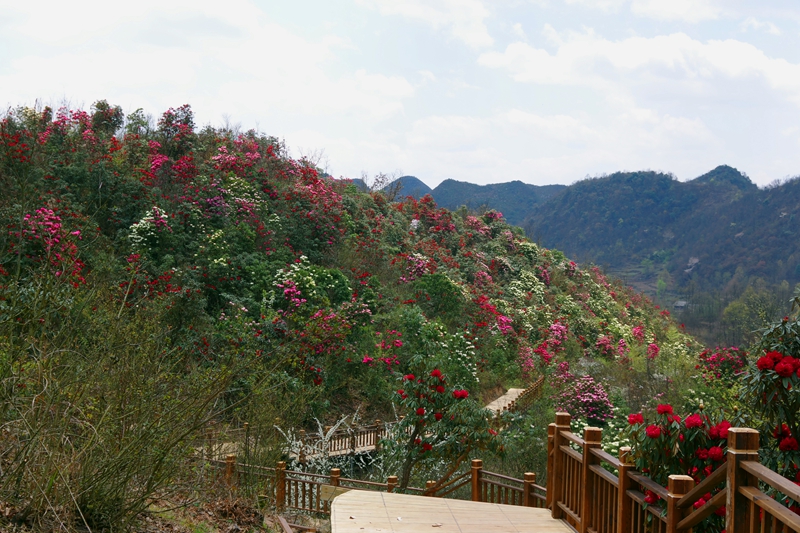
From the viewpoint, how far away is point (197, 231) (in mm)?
15352

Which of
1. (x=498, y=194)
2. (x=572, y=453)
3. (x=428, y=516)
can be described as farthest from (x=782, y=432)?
(x=498, y=194)

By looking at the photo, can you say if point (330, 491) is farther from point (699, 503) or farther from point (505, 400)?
point (505, 400)

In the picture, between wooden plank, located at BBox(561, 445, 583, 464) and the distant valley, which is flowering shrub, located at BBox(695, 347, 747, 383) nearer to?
wooden plank, located at BBox(561, 445, 583, 464)

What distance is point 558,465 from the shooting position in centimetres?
590

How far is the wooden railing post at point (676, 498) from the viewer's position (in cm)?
380

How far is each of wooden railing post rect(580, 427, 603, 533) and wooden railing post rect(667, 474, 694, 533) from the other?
4.27ft

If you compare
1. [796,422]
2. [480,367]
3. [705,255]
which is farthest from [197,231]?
[705,255]

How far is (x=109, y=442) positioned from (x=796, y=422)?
4.78 meters

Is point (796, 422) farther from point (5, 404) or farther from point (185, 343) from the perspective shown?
point (185, 343)

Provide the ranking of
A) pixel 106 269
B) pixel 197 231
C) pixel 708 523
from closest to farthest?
pixel 708 523, pixel 106 269, pixel 197 231

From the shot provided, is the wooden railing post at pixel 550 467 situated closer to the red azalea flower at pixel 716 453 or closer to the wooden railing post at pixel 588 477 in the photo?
the wooden railing post at pixel 588 477

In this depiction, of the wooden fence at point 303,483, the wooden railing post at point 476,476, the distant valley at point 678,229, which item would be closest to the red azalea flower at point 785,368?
the wooden fence at point 303,483

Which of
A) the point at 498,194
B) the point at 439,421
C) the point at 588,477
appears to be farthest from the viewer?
the point at 498,194

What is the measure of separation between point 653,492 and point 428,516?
2.21 meters
